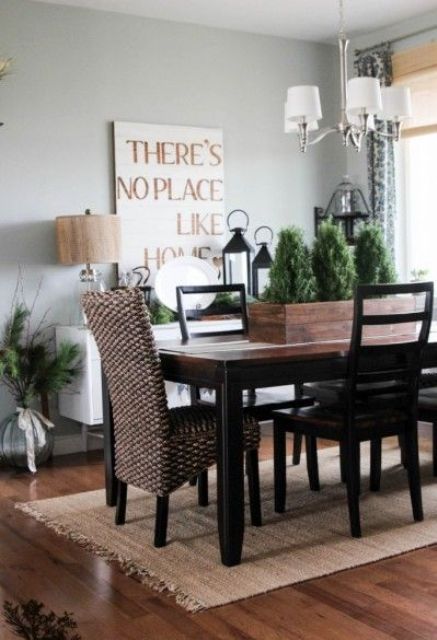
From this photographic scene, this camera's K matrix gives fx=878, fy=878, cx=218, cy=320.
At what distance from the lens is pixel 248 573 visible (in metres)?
2.91

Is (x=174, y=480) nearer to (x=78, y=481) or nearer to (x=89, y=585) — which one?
(x=89, y=585)

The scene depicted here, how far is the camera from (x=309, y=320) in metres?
3.45

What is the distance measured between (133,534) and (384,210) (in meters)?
3.17

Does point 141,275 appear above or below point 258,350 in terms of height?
above

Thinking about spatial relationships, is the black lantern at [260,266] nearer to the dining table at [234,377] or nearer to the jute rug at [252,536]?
the jute rug at [252,536]

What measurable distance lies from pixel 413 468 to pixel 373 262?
A: 3.03 ft

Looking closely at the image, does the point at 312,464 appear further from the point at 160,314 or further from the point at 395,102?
the point at 395,102

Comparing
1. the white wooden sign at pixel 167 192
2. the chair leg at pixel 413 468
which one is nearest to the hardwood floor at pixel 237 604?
the chair leg at pixel 413 468

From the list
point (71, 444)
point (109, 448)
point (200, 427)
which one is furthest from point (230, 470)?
point (71, 444)

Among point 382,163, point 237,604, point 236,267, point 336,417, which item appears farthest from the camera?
point 382,163

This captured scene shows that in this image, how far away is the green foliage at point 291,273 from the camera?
3.47 m

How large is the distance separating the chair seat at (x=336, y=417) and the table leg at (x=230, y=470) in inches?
19.2

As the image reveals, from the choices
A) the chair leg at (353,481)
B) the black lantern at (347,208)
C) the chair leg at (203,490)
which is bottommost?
the chair leg at (203,490)

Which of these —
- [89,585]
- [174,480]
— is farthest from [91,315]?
[89,585]
